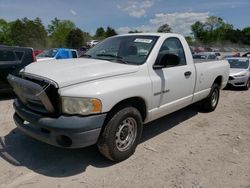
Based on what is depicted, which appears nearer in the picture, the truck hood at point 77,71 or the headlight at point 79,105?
the headlight at point 79,105

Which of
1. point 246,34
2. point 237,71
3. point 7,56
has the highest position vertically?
point 246,34

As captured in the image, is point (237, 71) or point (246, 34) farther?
point (246, 34)

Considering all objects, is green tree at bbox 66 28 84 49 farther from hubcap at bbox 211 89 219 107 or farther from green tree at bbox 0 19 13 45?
hubcap at bbox 211 89 219 107

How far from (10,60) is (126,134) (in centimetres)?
564

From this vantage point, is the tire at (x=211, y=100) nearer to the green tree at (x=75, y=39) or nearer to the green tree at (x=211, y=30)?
the green tree at (x=75, y=39)

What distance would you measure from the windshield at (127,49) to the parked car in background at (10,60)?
3.95 metres

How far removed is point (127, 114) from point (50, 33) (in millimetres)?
68864

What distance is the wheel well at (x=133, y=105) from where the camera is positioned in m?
3.60

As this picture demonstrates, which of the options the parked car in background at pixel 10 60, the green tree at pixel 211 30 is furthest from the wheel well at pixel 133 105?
the green tree at pixel 211 30

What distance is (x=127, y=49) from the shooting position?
4.54m

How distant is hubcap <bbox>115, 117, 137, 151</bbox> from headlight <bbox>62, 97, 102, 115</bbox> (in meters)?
0.67

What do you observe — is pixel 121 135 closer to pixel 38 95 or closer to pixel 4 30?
pixel 38 95

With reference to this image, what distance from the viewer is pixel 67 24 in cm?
6900

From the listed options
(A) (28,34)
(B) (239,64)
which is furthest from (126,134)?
(A) (28,34)
